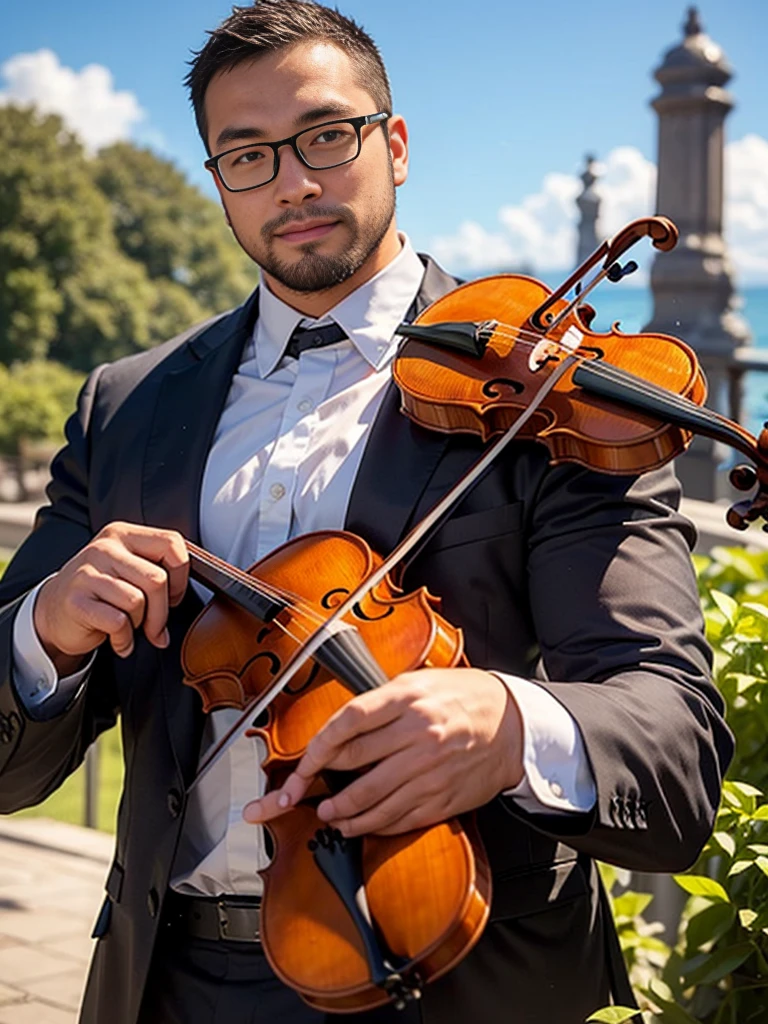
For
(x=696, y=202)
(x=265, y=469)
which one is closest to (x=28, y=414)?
(x=696, y=202)

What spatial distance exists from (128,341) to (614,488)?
4754 centimetres

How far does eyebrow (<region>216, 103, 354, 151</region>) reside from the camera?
167 cm

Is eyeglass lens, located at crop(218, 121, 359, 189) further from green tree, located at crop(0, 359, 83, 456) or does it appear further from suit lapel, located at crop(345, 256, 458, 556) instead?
green tree, located at crop(0, 359, 83, 456)

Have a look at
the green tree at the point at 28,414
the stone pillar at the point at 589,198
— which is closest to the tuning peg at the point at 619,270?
the stone pillar at the point at 589,198

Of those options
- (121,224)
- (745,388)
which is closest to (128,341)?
(121,224)

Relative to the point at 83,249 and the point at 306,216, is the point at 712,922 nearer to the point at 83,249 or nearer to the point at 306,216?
the point at 306,216

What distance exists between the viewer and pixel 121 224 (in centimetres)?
5300

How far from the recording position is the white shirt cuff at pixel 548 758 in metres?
1.23

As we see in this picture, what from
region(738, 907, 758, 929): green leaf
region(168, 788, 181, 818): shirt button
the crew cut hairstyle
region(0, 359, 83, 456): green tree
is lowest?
region(0, 359, 83, 456): green tree

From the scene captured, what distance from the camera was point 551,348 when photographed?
1488 millimetres

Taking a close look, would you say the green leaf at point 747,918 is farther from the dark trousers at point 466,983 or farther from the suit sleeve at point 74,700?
the suit sleeve at point 74,700

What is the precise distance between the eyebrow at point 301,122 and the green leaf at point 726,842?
1.04 metres

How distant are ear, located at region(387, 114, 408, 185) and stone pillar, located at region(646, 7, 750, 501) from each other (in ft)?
18.2

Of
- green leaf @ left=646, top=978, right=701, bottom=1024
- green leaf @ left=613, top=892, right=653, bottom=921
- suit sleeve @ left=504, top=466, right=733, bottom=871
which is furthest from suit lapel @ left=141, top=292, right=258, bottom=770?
green leaf @ left=613, top=892, right=653, bottom=921
